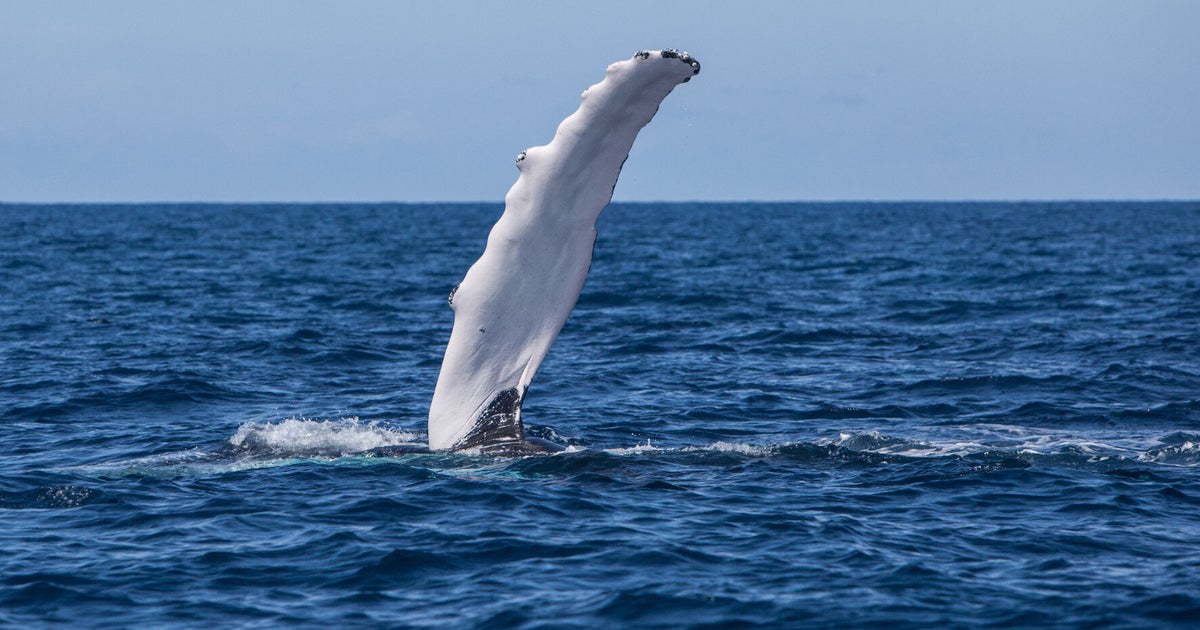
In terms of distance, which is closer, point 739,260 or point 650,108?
point 650,108

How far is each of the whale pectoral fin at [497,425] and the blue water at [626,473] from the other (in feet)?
0.57

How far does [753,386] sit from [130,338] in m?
9.91

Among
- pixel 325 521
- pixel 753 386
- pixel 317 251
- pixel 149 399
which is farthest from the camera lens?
pixel 317 251

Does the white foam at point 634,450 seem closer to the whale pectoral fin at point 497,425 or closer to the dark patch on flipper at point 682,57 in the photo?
the whale pectoral fin at point 497,425

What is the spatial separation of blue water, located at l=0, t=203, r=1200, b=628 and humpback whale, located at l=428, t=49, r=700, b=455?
618mm

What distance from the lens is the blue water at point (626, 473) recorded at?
25.8ft

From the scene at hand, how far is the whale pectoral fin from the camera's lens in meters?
10.3

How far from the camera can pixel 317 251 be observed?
49969 millimetres

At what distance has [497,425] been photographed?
1048cm

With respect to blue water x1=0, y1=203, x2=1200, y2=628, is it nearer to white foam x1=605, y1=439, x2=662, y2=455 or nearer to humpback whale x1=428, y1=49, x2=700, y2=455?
white foam x1=605, y1=439, x2=662, y2=455

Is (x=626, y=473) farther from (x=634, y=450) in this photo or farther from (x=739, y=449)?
(x=739, y=449)

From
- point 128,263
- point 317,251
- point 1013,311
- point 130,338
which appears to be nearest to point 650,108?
point 130,338

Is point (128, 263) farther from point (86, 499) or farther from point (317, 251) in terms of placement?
point (86, 499)

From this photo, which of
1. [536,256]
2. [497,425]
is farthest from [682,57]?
[497,425]
